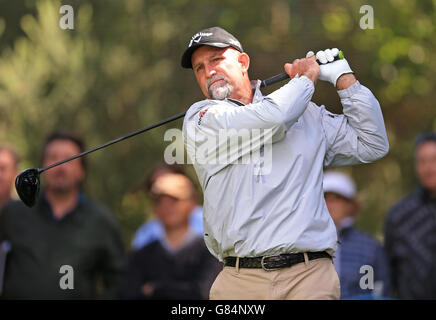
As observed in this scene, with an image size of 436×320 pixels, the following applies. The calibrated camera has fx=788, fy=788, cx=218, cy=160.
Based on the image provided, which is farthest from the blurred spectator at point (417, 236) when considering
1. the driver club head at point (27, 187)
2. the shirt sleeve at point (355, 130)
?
the driver club head at point (27, 187)

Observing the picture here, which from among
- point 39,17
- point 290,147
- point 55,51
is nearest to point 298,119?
point 290,147

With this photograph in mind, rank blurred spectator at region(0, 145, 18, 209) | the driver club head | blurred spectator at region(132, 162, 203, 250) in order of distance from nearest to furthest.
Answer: the driver club head < blurred spectator at region(132, 162, 203, 250) < blurred spectator at region(0, 145, 18, 209)

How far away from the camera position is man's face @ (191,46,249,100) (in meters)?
4.12

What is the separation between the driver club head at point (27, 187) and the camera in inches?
177

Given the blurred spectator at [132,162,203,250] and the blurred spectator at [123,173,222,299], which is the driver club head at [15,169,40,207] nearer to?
the blurred spectator at [123,173,222,299]

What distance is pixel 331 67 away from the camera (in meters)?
3.97

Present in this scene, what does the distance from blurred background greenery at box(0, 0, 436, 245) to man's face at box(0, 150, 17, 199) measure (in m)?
2.59

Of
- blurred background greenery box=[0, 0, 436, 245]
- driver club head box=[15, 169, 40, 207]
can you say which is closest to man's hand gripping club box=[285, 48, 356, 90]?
driver club head box=[15, 169, 40, 207]

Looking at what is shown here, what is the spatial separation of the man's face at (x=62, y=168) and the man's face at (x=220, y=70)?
2.24m

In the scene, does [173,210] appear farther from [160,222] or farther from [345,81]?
[345,81]

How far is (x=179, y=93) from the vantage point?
35.1ft
